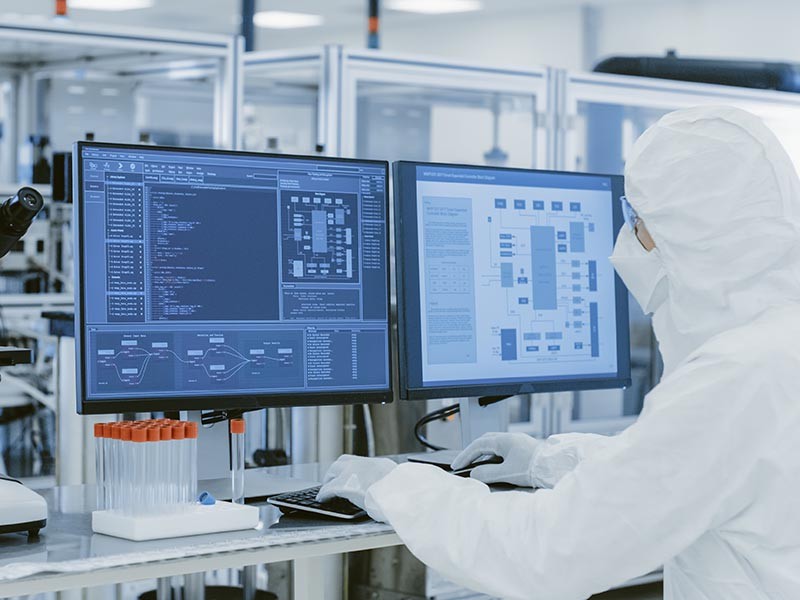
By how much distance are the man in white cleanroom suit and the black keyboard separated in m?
0.07

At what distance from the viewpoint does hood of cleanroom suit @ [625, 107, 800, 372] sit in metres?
1.26

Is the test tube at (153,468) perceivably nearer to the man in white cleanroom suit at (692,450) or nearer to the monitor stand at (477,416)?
the man in white cleanroom suit at (692,450)

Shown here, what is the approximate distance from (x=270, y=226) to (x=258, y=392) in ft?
0.77

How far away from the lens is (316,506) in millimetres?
1481

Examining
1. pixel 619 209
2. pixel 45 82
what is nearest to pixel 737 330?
pixel 619 209

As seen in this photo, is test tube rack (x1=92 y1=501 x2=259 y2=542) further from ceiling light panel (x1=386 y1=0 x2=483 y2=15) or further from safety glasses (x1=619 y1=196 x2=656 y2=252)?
ceiling light panel (x1=386 y1=0 x2=483 y2=15)

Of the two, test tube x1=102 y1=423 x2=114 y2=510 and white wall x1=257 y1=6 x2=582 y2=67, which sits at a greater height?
white wall x1=257 y1=6 x2=582 y2=67

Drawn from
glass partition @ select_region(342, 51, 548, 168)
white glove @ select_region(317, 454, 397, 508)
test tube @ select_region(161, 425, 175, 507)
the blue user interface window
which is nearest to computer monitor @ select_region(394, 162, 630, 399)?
the blue user interface window

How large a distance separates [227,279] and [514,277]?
19.8 inches

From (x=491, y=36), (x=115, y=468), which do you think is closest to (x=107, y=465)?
(x=115, y=468)

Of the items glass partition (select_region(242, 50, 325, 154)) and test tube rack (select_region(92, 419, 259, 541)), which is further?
glass partition (select_region(242, 50, 325, 154))

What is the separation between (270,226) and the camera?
63.7 inches

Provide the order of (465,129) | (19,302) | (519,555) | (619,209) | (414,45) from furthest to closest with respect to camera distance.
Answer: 1. (414,45)
2. (465,129)
3. (19,302)
4. (619,209)
5. (519,555)

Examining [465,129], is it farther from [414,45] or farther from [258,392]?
[258,392]
